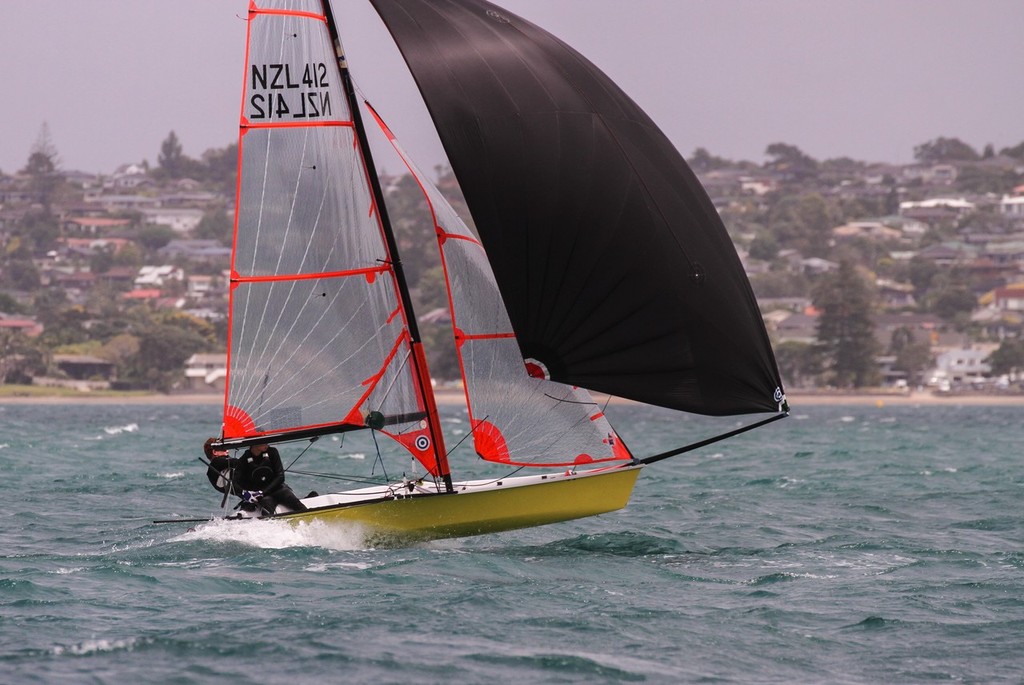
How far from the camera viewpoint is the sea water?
1030 cm

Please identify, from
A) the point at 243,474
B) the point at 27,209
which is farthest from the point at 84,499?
the point at 27,209

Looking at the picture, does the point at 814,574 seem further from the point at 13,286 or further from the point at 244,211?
the point at 13,286

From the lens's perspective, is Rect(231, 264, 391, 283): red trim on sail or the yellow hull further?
Rect(231, 264, 391, 283): red trim on sail

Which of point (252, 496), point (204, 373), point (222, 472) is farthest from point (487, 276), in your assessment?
point (204, 373)

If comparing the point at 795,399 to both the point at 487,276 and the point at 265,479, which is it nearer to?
the point at 487,276

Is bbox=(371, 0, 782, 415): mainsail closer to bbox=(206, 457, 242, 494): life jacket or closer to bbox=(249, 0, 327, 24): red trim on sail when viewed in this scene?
bbox=(249, 0, 327, 24): red trim on sail

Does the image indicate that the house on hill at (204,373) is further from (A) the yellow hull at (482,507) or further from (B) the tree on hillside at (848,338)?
(A) the yellow hull at (482,507)

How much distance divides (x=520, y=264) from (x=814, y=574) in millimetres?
3918

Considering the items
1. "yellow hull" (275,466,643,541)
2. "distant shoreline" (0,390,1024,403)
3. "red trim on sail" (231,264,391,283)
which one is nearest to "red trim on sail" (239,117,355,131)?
"red trim on sail" (231,264,391,283)

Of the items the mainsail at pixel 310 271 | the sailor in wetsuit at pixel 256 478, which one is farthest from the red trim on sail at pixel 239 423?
the sailor in wetsuit at pixel 256 478

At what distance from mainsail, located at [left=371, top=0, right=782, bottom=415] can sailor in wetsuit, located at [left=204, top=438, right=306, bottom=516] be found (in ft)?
8.58

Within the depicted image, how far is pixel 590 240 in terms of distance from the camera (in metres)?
14.1

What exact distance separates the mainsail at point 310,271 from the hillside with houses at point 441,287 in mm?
→ 92970

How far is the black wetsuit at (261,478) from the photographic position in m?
14.5
